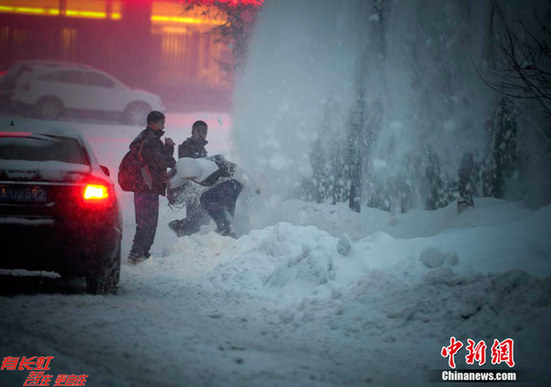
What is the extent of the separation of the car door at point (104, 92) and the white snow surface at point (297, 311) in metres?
18.2

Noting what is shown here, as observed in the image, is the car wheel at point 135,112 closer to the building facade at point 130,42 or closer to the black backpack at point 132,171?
the building facade at point 130,42

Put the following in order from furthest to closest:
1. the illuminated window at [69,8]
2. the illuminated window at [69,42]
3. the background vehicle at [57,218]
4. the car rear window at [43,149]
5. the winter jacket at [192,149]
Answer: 1. the illuminated window at [69,42]
2. the illuminated window at [69,8]
3. the winter jacket at [192,149]
4. the car rear window at [43,149]
5. the background vehicle at [57,218]

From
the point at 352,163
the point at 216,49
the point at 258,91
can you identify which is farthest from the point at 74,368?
the point at 216,49

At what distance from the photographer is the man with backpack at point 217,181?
9.28 metres

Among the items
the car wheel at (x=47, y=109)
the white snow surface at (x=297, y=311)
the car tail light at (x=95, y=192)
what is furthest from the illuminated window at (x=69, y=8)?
the car tail light at (x=95, y=192)

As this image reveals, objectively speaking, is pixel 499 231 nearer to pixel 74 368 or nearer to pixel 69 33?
pixel 74 368

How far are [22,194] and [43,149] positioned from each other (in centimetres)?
79

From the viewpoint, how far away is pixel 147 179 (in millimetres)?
8766

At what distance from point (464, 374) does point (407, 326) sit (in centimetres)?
101

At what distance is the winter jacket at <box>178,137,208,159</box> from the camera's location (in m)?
9.87

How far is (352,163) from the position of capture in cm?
1299

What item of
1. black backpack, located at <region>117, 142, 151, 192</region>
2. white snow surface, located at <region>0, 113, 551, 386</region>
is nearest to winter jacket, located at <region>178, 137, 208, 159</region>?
black backpack, located at <region>117, 142, 151, 192</region>

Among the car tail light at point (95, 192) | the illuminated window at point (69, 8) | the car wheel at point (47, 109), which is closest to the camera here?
the car tail light at point (95, 192)

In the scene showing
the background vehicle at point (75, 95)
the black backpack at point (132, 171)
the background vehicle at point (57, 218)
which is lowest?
the background vehicle at point (57, 218)
